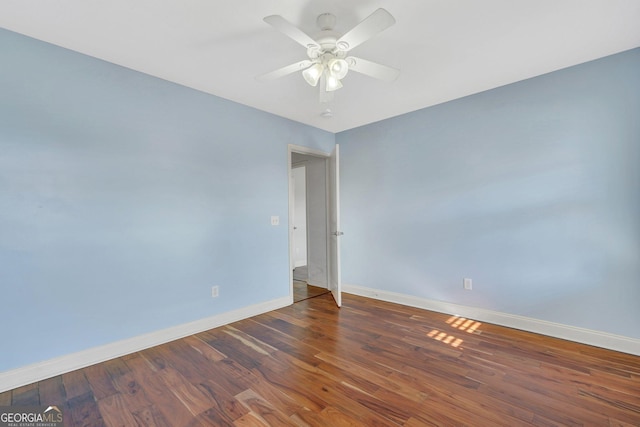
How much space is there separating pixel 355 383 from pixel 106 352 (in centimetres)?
202

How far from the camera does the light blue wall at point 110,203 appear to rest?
188 centimetres

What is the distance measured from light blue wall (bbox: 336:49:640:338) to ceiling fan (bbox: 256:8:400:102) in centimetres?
170

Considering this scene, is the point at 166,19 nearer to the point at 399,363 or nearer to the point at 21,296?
the point at 21,296

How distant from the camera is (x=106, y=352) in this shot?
218 centimetres

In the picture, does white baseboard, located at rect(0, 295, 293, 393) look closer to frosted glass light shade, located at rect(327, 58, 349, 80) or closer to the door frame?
the door frame

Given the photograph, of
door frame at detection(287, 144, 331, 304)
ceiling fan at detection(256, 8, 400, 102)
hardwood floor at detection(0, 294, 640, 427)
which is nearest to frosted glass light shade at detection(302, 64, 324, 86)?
ceiling fan at detection(256, 8, 400, 102)

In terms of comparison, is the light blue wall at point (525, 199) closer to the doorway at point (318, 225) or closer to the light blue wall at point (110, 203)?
the doorway at point (318, 225)

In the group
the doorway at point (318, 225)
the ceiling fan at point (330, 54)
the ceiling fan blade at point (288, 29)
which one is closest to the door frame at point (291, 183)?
the doorway at point (318, 225)

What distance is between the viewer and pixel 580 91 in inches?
94.2

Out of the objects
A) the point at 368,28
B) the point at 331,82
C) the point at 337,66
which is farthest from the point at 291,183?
the point at 368,28

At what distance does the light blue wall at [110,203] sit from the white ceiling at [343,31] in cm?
29

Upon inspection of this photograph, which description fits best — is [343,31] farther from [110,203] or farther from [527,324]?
[527,324]

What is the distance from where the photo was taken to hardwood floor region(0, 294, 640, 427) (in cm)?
156

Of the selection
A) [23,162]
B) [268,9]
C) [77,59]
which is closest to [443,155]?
Result: [268,9]
